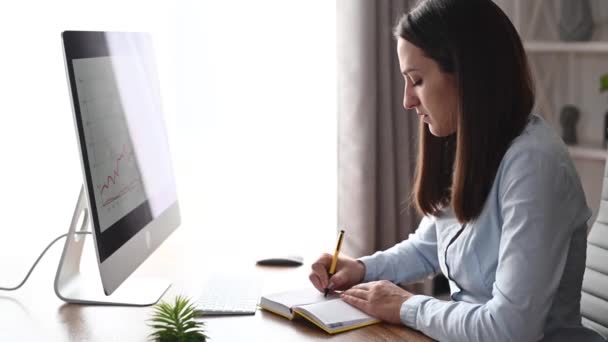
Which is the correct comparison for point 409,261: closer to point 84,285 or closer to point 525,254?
point 525,254

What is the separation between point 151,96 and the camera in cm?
182

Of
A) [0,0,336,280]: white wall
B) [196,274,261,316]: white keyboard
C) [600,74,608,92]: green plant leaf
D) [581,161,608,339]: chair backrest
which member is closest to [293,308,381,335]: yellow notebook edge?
[196,274,261,316]: white keyboard

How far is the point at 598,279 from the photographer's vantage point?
1669 millimetres

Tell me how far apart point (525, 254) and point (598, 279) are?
0.49 m

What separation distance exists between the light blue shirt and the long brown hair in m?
0.03

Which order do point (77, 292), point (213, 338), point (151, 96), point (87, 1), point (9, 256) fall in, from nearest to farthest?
point (213, 338) < point (77, 292) < point (151, 96) < point (9, 256) < point (87, 1)

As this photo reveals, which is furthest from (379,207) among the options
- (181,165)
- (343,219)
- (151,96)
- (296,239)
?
(151,96)

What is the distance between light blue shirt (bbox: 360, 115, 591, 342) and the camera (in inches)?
50.1

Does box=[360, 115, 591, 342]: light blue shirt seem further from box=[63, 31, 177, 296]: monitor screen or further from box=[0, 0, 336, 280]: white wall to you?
box=[0, 0, 336, 280]: white wall

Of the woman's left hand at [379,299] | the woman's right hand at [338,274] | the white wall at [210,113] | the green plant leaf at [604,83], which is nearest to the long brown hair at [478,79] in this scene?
the woman's left hand at [379,299]

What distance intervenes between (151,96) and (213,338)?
0.67 metres

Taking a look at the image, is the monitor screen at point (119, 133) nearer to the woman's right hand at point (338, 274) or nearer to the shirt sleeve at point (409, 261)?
the woman's right hand at point (338, 274)

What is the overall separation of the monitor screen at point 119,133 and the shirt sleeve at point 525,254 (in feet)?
1.97

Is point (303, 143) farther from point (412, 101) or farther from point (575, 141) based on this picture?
point (412, 101)
